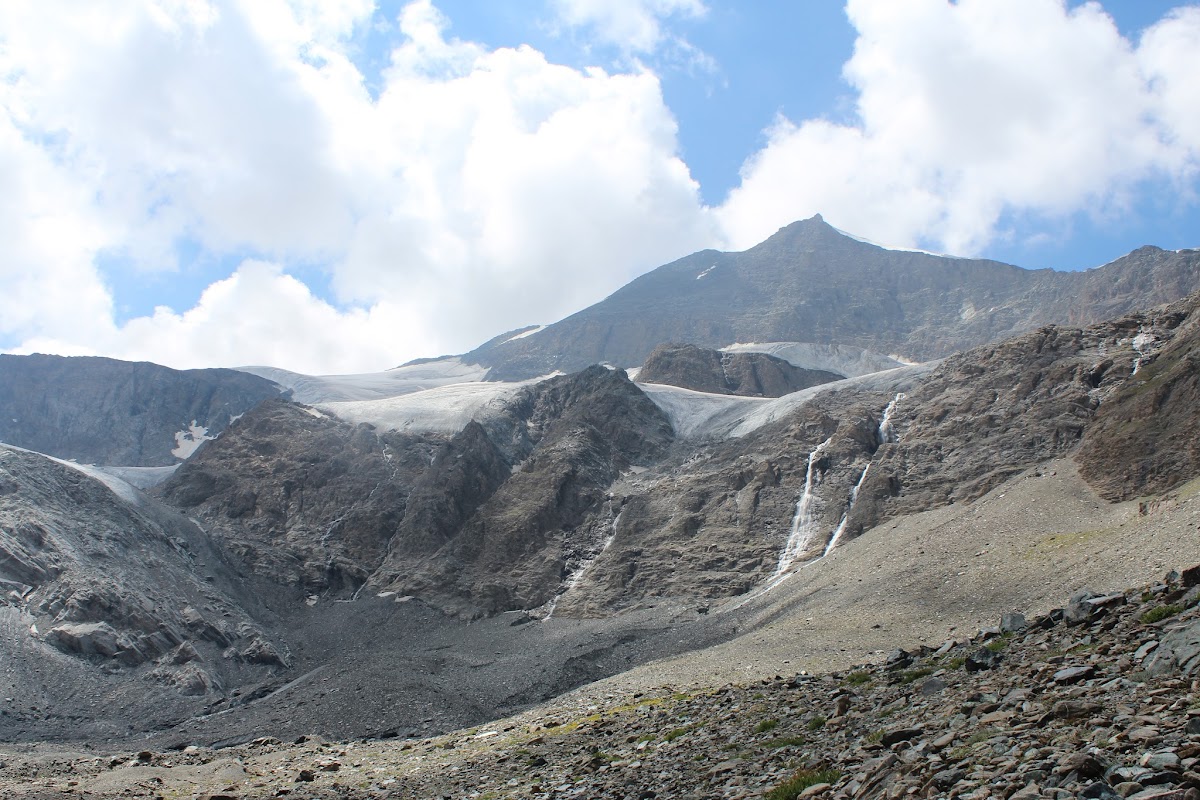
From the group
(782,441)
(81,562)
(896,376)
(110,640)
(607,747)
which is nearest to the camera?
(607,747)

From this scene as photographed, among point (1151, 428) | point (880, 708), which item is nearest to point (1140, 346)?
point (1151, 428)

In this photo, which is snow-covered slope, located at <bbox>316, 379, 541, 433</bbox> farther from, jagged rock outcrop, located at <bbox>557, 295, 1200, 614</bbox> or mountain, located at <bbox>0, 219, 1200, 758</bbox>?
jagged rock outcrop, located at <bbox>557, 295, 1200, 614</bbox>

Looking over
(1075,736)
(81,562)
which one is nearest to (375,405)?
(81,562)

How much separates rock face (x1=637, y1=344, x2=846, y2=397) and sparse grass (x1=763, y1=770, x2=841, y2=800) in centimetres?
16481

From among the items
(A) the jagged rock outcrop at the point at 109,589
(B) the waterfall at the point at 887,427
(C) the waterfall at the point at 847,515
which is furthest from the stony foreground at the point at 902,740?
(B) the waterfall at the point at 887,427

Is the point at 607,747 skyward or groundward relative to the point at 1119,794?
groundward

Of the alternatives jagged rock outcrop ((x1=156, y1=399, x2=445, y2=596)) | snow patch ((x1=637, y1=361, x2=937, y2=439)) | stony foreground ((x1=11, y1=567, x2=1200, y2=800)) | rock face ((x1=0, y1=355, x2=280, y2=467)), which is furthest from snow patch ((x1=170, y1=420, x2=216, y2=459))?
stony foreground ((x1=11, y1=567, x2=1200, y2=800))

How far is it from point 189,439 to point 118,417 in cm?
1605

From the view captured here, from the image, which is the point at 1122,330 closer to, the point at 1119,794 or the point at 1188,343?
the point at 1188,343

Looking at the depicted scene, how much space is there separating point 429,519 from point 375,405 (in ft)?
161

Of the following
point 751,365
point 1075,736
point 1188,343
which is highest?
point 751,365

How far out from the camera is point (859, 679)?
2638cm

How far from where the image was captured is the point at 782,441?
365 feet

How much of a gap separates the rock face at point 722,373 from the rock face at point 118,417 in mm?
87658
